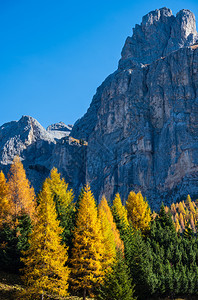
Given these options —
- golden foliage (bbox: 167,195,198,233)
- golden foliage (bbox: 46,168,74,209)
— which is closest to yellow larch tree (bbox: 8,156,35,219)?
golden foliage (bbox: 46,168,74,209)

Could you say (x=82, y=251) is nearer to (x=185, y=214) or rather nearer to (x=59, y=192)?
(x=59, y=192)

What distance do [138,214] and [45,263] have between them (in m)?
22.4

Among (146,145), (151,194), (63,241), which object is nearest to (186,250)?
(63,241)

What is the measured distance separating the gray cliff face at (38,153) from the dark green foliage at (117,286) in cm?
11967

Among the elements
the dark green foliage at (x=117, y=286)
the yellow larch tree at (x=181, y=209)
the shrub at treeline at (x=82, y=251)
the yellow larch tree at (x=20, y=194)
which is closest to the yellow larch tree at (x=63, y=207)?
the shrub at treeline at (x=82, y=251)

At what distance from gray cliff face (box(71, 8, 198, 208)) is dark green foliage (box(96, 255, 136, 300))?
86324 mm

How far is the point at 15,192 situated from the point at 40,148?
147 metres

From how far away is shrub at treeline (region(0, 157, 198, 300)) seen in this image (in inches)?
1001

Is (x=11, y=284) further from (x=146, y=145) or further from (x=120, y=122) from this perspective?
(x=120, y=122)

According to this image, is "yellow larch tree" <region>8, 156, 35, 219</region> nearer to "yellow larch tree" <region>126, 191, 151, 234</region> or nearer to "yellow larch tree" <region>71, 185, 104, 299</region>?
"yellow larch tree" <region>71, 185, 104, 299</region>

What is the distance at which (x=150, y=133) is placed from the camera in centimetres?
12875

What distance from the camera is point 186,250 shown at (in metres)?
44.0

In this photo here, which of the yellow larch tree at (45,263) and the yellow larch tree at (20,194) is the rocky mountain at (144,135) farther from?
the yellow larch tree at (45,263)

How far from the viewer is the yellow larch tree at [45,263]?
Result: 971 inches
